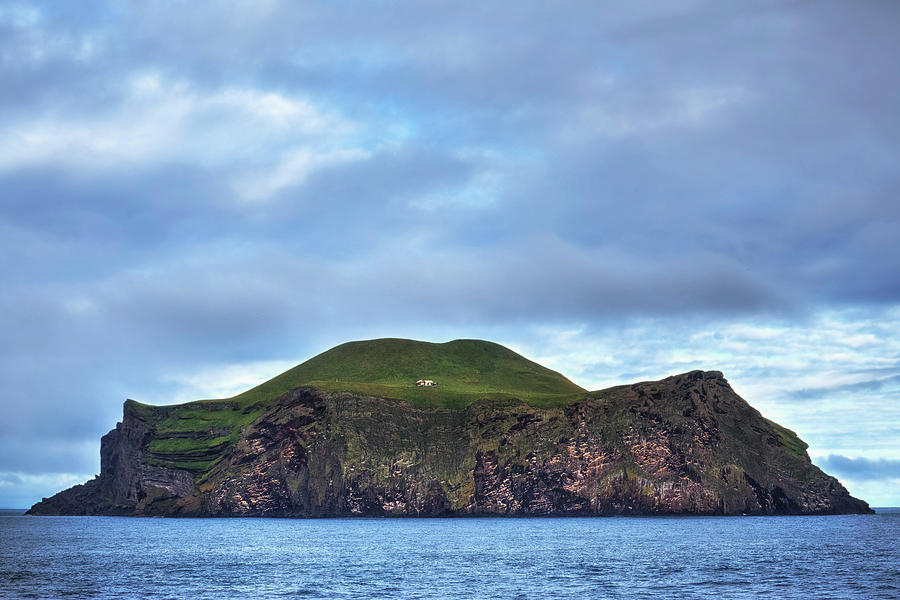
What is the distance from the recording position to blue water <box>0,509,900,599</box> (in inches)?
2702

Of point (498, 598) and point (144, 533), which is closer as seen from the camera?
point (498, 598)

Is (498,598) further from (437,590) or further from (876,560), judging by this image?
(876,560)

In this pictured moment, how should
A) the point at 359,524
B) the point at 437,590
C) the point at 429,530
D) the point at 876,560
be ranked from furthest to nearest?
the point at 359,524, the point at 429,530, the point at 876,560, the point at 437,590

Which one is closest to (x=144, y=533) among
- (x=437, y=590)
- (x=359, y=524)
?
(x=359, y=524)

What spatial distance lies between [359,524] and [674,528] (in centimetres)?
6545

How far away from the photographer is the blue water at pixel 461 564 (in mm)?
68625

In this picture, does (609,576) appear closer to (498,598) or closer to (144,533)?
(498,598)

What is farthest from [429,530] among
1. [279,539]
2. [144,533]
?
[144,533]

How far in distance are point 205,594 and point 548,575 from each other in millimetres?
31236

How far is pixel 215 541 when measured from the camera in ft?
419

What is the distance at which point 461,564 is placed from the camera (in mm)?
89250

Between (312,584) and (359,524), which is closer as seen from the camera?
(312,584)

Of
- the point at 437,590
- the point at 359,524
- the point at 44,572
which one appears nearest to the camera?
the point at 437,590

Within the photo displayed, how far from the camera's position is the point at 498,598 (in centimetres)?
6425
